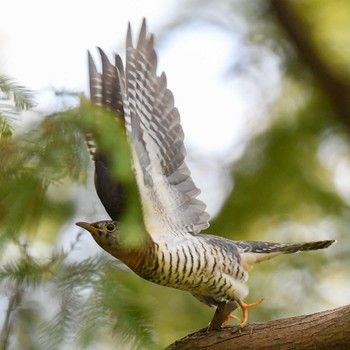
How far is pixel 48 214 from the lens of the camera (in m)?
2.50

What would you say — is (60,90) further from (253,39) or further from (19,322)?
(253,39)

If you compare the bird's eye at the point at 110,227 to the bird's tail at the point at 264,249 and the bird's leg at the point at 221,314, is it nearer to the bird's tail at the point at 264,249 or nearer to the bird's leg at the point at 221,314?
the bird's leg at the point at 221,314

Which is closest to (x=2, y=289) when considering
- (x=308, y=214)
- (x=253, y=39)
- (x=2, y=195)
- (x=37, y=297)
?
(x=37, y=297)

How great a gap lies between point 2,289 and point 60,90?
753 millimetres

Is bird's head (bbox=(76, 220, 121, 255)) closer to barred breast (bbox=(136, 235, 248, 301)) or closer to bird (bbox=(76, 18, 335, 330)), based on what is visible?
bird (bbox=(76, 18, 335, 330))

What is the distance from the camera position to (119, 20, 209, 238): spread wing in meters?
3.69

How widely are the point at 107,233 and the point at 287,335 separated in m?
0.84

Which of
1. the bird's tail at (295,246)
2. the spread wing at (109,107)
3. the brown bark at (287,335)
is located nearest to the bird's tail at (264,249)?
the bird's tail at (295,246)

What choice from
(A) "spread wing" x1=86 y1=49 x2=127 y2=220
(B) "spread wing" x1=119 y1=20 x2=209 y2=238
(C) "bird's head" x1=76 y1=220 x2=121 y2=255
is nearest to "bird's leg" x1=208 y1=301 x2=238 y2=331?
(B) "spread wing" x1=119 y1=20 x2=209 y2=238

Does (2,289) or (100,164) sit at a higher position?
(100,164)

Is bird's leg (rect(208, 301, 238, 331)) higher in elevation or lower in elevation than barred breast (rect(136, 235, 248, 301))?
lower

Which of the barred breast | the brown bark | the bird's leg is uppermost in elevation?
the barred breast

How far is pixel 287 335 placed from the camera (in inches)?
137

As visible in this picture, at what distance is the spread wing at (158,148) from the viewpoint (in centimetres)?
369
